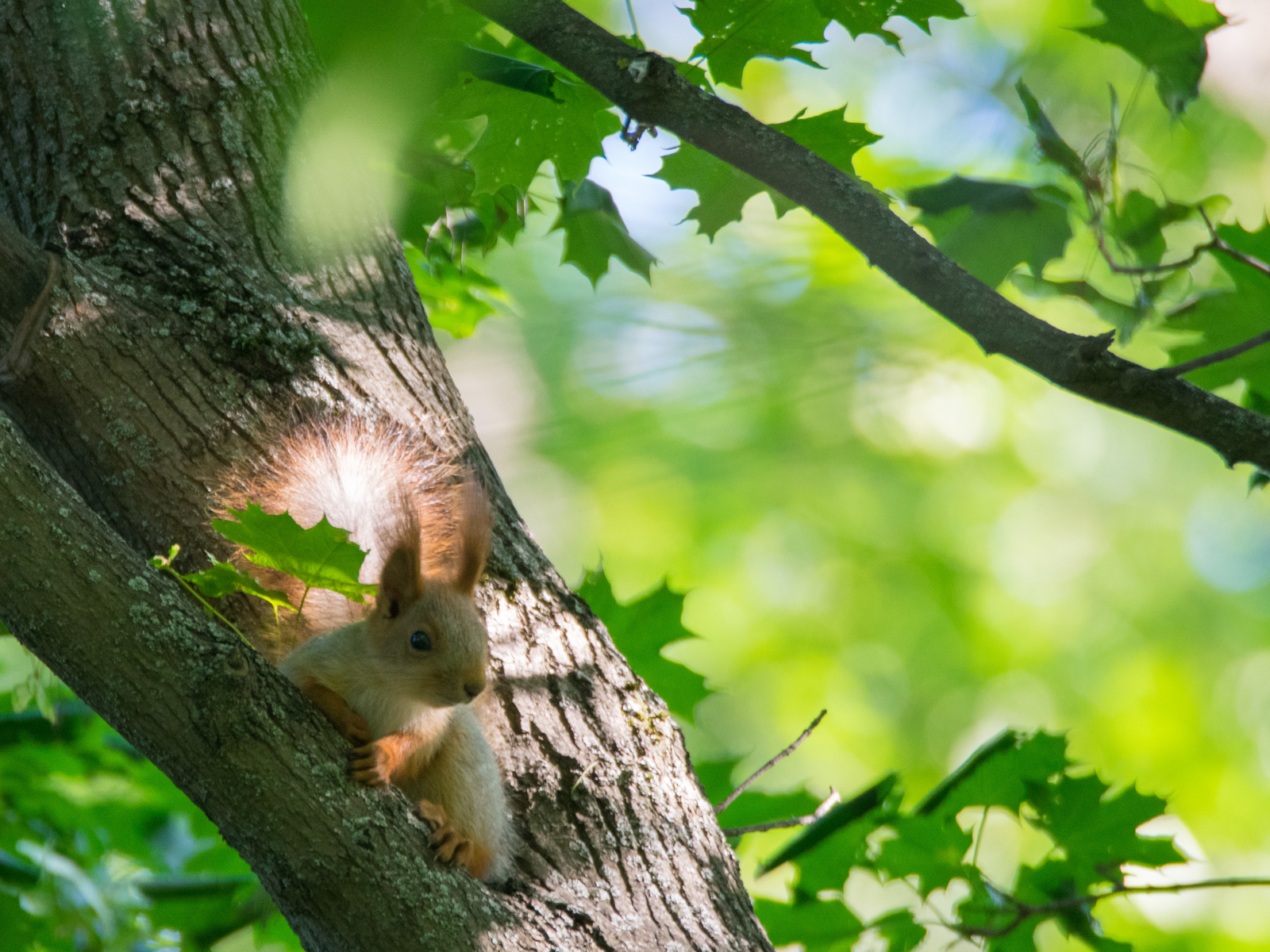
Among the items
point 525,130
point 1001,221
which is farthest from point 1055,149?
point 525,130

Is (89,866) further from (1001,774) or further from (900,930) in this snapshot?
(1001,774)

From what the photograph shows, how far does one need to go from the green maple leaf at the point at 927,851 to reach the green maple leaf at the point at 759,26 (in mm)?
1544

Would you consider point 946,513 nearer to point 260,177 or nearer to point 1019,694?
point 1019,694

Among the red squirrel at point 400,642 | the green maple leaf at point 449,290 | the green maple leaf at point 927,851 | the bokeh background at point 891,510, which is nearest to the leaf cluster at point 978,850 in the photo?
the green maple leaf at point 927,851

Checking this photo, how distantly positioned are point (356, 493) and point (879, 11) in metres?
1.27

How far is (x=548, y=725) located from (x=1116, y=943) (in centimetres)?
138

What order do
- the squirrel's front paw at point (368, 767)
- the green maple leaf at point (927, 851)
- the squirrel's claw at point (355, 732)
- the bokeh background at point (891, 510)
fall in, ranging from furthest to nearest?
the bokeh background at point (891, 510)
the green maple leaf at point (927, 851)
the squirrel's claw at point (355, 732)
the squirrel's front paw at point (368, 767)

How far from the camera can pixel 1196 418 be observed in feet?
4.62

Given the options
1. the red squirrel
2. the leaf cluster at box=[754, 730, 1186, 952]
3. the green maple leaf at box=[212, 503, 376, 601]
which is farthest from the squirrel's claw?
the leaf cluster at box=[754, 730, 1186, 952]

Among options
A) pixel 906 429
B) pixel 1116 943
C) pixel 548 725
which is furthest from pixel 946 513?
pixel 548 725

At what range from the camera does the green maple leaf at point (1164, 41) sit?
166 cm

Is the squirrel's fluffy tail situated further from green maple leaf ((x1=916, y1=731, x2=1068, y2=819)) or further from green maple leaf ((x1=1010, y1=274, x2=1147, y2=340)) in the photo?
green maple leaf ((x1=916, y1=731, x2=1068, y2=819))

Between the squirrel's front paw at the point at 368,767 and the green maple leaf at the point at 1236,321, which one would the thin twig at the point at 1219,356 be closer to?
the green maple leaf at the point at 1236,321

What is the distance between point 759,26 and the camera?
1.73m
